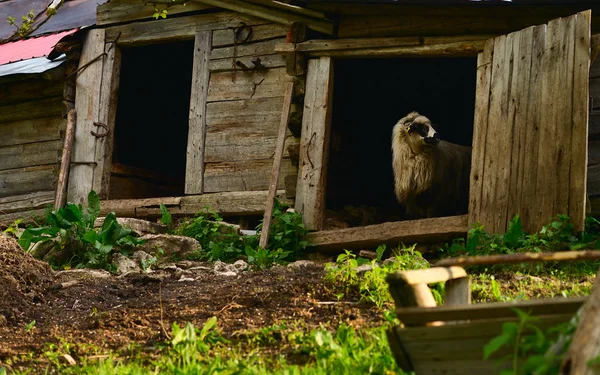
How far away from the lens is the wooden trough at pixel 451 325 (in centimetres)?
319

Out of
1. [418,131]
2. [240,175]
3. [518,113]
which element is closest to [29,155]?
[240,175]

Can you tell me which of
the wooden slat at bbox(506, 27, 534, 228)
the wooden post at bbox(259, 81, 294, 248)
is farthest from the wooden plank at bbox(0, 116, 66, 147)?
the wooden slat at bbox(506, 27, 534, 228)

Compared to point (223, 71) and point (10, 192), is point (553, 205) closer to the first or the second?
point (223, 71)

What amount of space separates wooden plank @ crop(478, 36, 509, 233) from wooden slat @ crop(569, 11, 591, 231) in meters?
0.76

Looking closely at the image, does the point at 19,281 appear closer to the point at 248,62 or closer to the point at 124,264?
the point at 124,264

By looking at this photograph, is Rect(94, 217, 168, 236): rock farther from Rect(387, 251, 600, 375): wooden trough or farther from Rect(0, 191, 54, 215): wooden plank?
Rect(387, 251, 600, 375): wooden trough

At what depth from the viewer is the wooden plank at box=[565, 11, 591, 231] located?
7.79 meters

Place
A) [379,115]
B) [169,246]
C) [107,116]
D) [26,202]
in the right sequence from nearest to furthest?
[169,246], [107,116], [26,202], [379,115]

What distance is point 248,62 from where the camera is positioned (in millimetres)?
10570

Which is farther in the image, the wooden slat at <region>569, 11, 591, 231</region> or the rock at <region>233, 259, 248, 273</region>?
the rock at <region>233, 259, 248, 273</region>

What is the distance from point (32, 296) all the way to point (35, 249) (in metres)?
2.21

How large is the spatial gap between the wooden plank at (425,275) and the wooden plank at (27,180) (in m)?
8.89

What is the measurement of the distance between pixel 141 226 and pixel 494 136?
13.0 ft

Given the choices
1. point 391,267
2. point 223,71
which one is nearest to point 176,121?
point 223,71
